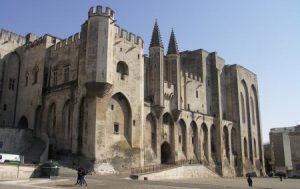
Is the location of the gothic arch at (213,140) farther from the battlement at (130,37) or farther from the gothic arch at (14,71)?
the gothic arch at (14,71)

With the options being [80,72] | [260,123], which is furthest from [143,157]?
[260,123]

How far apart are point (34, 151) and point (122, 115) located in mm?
9292

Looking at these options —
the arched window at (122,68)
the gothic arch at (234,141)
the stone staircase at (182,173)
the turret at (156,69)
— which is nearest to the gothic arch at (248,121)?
the gothic arch at (234,141)

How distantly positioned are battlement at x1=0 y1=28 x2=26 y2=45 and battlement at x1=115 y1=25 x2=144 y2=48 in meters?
16.4

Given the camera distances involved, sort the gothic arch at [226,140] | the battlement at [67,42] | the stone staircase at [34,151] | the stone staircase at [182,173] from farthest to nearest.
A: the gothic arch at [226,140]
the battlement at [67,42]
the stone staircase at [34,151]
the stone staircase at [182,173]

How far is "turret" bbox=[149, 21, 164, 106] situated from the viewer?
37.2m

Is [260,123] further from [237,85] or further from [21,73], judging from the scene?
[21,73]

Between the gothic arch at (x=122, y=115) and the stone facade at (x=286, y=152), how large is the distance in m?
46.1

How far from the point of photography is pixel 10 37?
41688mm

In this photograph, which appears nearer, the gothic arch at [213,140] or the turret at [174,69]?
the turret at [174,69]

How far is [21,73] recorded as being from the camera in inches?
1633

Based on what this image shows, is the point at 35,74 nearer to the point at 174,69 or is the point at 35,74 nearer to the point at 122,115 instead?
the point at 122,115

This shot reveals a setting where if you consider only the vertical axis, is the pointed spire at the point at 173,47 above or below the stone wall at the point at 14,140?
above

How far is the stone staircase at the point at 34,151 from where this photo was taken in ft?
101
